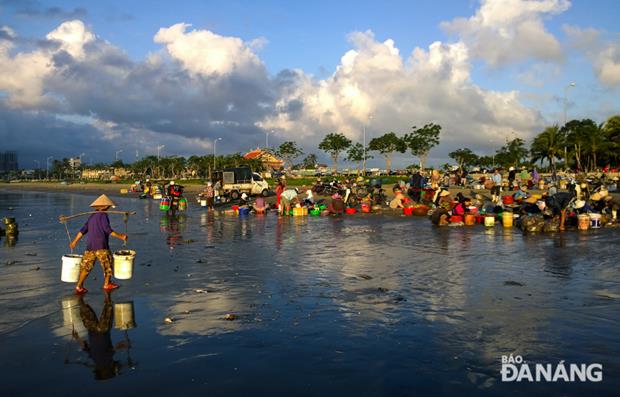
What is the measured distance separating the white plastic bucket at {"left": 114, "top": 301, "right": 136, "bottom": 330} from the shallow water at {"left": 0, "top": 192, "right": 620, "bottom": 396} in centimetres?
7

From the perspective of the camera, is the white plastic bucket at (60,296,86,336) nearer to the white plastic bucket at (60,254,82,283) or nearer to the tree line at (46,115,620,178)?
the white plastic bucket at (60,254,82,283)

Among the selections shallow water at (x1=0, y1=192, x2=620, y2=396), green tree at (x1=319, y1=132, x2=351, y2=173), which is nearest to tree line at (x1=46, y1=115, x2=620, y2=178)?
green tree at (x1=319, y1=132, x2=351, y2=173)

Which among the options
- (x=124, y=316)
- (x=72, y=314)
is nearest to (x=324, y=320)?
(x=124, y=316)

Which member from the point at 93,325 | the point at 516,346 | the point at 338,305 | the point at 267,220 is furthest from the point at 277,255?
the point at 267,220

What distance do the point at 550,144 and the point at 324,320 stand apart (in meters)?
78.0

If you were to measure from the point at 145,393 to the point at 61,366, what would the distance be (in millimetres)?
1371

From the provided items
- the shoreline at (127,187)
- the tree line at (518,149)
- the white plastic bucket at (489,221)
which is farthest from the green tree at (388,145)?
the white plastic bucket at (489,221)

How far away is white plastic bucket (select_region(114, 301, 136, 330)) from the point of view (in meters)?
7.60

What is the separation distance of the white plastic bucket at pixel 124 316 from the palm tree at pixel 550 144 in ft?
250

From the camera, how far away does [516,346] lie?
6.64 meters

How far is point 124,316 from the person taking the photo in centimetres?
806

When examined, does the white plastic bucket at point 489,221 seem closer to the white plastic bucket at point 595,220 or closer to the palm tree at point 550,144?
the white plastic bucket at point 595,220

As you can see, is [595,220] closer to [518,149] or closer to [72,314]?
[72,314]

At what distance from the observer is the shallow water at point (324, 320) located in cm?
565
